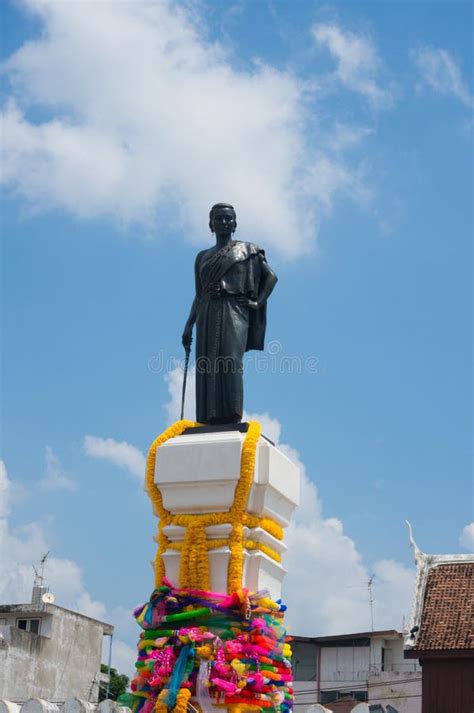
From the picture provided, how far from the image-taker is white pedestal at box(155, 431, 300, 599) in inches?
273

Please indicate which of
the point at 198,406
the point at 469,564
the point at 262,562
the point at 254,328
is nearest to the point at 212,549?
the point at 262,562

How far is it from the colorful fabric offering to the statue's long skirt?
121 cm

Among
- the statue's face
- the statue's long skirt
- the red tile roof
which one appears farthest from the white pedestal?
the red tile roof

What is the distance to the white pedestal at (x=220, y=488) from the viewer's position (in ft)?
22.7

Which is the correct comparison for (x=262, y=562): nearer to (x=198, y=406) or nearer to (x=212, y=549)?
(x=212, y=549)

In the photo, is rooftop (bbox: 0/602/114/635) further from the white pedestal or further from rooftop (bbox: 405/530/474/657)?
the white pedestal

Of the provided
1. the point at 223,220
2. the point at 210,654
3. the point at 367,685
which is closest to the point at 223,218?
the point at 223,220

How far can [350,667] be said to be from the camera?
32344 mm

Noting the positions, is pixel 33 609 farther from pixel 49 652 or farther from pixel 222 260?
pixel 222 260

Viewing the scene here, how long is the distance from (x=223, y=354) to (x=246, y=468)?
3.18 ft

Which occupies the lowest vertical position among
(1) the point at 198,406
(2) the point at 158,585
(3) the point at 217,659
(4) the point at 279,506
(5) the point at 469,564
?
(3) the point at 217,659

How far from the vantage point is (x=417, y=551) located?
25.7 meters

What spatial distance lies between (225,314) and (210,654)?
2306 mm

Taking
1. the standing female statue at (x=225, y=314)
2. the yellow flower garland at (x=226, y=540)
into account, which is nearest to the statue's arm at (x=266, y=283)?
the standing female statue at (x=225, y=314)
